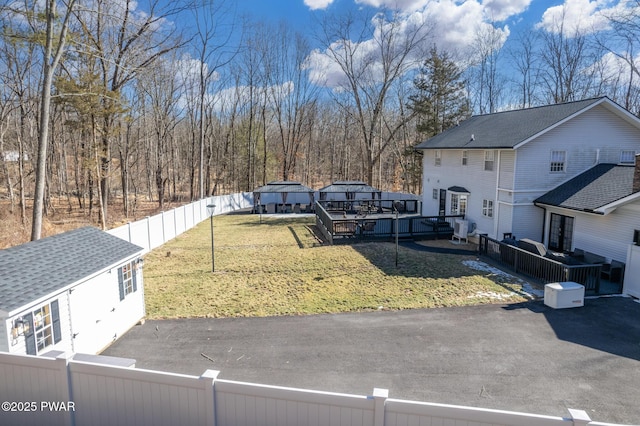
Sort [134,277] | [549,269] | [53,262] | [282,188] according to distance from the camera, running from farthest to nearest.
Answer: [282,188] → [549,269] → [134,277] → [53,262]

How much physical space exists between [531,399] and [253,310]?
6.94m

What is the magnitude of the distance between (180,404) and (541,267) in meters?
12.5

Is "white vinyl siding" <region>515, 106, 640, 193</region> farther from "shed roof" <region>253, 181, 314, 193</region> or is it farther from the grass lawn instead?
"shed roof" <region>253, 181, 314, 193</region>

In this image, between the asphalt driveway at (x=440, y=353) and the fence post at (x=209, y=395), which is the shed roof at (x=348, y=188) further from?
the fence post at (x=209, y=395)

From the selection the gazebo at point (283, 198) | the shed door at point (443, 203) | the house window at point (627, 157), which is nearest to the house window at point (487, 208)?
the shed door at point (443, 203)

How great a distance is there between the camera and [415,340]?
353 inches

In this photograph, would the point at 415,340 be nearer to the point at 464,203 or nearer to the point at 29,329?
the point at 29,329

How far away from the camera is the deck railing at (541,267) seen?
12.0 m

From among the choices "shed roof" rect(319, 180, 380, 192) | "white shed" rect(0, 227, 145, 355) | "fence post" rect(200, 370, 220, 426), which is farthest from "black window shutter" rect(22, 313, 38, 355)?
"shed roof" rect(319, 180, 380, 192)

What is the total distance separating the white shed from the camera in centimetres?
636

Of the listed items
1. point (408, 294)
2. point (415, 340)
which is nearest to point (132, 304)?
point (415, 340)

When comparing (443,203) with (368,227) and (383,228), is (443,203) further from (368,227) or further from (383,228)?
(368,227)

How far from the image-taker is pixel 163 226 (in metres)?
19.9

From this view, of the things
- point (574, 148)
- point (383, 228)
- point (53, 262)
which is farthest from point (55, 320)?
point (574, 148)
